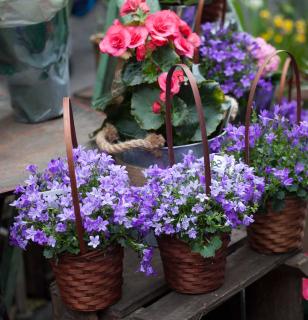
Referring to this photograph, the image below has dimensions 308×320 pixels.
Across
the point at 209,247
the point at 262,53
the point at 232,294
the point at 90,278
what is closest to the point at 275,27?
the point at 262,53

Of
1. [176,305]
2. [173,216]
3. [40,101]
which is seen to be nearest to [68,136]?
[173,216]

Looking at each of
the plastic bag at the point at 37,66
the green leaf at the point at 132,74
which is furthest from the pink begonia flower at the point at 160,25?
the plastic bag at the point at 37,66

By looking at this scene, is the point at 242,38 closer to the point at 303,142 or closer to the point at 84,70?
the point at 303,142

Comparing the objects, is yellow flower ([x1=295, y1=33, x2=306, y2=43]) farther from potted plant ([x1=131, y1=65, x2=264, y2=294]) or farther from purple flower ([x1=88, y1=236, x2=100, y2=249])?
purple flower ([x1=88, y1=236, x2=100, y2=249])

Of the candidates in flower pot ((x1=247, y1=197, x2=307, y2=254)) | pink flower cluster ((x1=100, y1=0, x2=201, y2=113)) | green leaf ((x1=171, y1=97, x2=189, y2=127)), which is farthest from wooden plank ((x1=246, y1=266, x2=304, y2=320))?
pink flower cluster ((x1=100, y1=0, x2=201, y2=113))

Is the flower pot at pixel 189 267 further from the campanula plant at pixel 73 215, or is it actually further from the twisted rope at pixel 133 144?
the twisted rope at pixel 133 144

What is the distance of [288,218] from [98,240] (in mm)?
669

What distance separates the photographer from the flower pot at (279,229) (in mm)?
2076

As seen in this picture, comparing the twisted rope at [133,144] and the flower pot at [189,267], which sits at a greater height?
the twisted rope at [133,144]

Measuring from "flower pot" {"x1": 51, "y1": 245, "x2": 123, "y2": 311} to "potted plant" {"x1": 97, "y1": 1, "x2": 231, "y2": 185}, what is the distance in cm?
39

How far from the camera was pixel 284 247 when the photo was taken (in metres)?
2.15

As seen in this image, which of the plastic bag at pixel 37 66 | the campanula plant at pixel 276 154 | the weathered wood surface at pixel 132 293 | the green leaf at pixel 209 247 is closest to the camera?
the green leaf at pixel 209 247

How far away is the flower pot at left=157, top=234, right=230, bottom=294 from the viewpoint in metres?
1.83

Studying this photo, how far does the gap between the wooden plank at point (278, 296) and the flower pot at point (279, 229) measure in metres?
0.10
